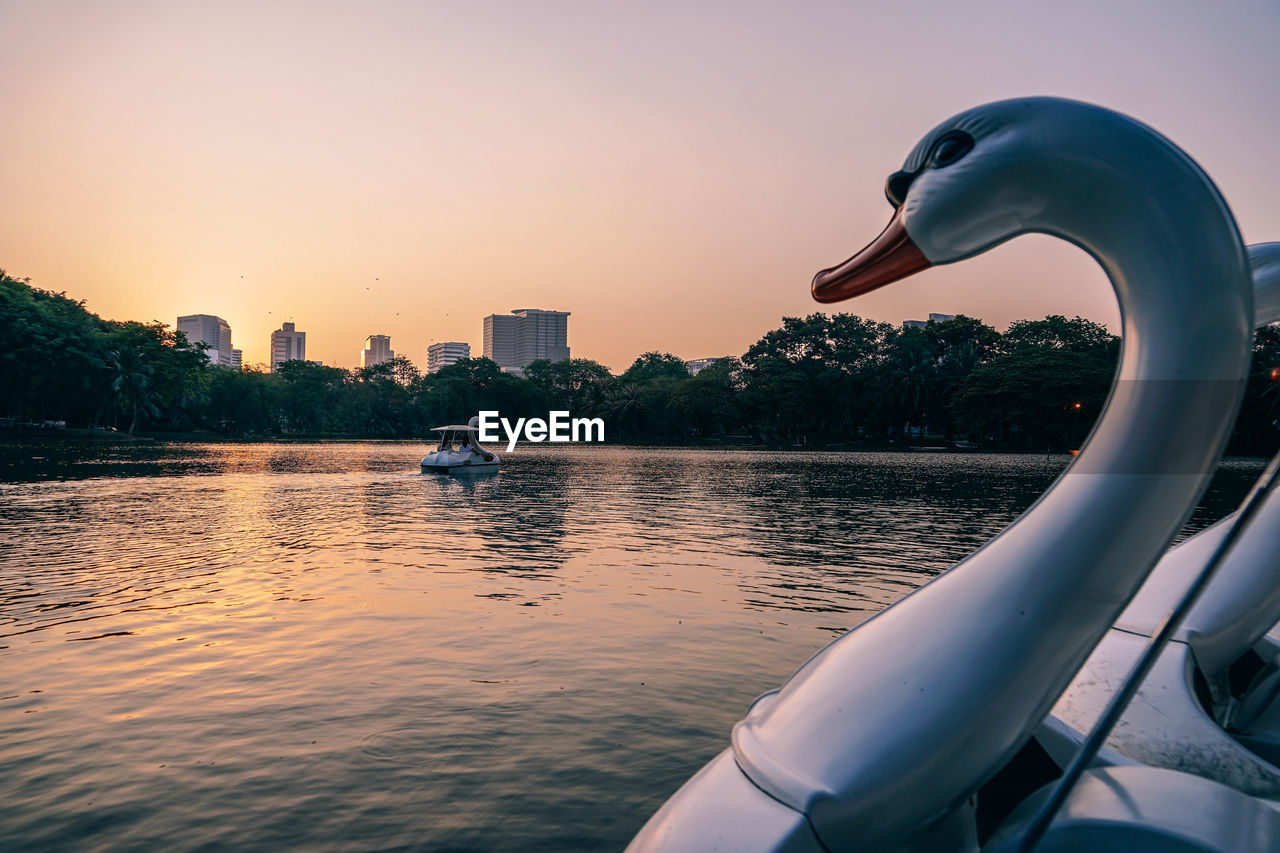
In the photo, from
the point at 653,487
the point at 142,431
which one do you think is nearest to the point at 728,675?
the point at 653,487

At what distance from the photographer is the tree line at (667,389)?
65.6m

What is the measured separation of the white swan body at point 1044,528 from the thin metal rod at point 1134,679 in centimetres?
9

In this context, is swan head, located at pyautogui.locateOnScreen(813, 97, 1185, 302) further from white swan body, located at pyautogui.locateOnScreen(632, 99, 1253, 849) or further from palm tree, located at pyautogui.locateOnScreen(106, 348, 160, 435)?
palm tree, located at pyautogui.locateOnScreen(106, 348, 160, 435)

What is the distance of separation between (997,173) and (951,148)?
12 centimetres

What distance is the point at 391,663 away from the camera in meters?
6.75

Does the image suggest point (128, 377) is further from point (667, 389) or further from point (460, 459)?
point (667, 389)

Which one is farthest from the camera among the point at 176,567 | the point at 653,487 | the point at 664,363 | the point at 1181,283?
the point at 664,363

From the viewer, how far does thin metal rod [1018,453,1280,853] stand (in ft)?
4.78

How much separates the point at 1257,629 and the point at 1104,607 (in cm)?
129

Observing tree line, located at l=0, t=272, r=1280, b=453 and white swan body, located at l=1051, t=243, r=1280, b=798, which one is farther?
tree line, located at l=0, t=272, r=1280, b=453

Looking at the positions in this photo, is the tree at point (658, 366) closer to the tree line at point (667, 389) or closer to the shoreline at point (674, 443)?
the tree line at point (667, 389)

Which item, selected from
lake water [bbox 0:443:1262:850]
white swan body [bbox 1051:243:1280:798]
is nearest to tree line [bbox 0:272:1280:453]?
lake water [bbox 0:443:1262:850]

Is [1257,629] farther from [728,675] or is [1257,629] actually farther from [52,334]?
[52,334]

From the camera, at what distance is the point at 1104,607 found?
5.15 ft
